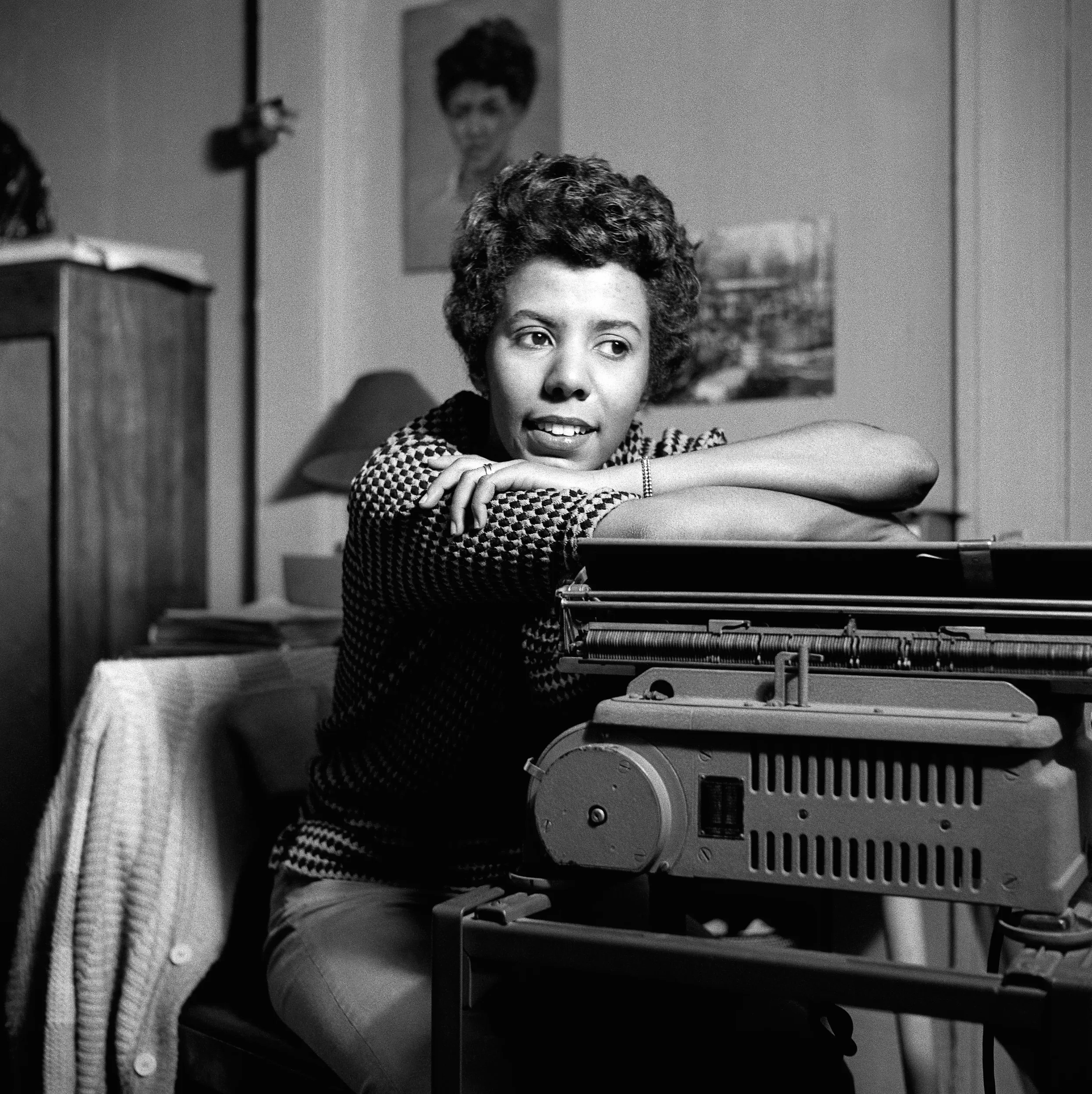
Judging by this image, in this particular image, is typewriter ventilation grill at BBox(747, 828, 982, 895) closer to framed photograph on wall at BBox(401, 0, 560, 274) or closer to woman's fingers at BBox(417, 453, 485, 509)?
woman's fingers at BBox(417, 453, 485, 509)

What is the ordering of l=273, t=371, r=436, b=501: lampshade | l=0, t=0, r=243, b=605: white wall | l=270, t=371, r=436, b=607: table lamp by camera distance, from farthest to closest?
l=0, t=0, r=243, b=605: white wall
l=273, t=371, r=436, b=501: lampshade
l=270, t=371, r=436, b=607: table lamp

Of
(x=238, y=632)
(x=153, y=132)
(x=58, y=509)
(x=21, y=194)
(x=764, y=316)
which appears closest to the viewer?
(x=238, y=632)

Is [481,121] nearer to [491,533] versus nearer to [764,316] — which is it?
[764,316]

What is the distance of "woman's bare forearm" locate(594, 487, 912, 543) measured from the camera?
1001mm

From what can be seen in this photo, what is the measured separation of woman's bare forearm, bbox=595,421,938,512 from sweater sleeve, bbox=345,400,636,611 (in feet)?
0.22

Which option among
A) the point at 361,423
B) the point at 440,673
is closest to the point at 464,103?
the point at 361,423

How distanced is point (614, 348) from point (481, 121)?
1865 mm

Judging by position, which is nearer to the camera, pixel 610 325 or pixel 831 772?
pixel 831 772

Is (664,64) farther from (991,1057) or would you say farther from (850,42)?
(991,1057)

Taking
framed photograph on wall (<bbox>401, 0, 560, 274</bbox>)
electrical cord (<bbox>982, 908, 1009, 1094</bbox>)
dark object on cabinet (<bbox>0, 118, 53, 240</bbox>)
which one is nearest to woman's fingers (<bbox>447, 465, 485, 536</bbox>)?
electrical cord (<bbox>982, 908, 1009, 1094</bbox>)

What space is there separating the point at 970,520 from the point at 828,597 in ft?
6.08

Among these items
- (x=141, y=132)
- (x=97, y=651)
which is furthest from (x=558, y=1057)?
(x=141, y=132)

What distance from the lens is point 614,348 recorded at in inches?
52.0

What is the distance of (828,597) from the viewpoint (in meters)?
0.81
